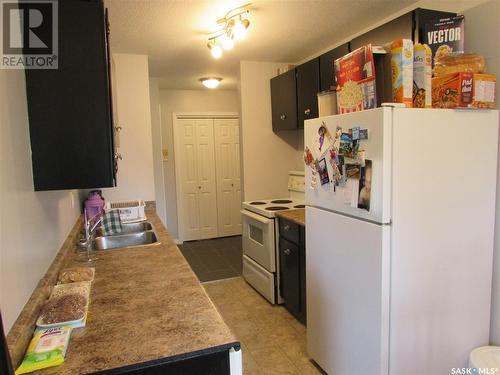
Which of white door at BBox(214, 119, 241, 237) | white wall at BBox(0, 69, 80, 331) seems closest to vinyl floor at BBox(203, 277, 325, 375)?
white wall at BBox(0, 69, 80, 331)

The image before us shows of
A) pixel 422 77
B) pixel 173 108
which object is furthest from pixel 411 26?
pixel 173 108

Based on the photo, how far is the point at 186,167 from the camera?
17.7 ft

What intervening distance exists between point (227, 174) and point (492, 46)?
165 inches

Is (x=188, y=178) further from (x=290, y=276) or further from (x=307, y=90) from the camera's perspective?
(x=290, y=276)

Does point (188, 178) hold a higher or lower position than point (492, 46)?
lower

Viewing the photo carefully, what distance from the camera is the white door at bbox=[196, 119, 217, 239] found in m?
5.44

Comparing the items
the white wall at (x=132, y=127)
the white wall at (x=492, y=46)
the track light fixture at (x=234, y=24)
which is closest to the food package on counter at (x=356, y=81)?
the white wall at (x=492, y=46)

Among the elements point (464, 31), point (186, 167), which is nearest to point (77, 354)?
point (464, 31)

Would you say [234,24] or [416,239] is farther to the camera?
[234,24]

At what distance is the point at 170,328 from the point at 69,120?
841 millimetres

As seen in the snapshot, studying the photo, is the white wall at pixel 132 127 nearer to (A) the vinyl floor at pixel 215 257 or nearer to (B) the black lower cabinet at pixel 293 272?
(A) the vinyl floor at pixel 215 257

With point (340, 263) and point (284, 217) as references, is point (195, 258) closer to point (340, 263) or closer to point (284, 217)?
point (284, 217)

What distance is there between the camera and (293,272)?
2879 mm

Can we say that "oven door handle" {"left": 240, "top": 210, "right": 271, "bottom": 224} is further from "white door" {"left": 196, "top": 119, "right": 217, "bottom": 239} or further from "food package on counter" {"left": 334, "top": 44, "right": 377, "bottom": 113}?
"white door" {"left": 196, "top": 119, "right": 217, "bottom": 239}
